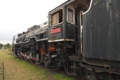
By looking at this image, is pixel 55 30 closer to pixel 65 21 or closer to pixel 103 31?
pixel 65 21

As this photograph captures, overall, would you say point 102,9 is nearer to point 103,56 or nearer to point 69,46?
point 103,56

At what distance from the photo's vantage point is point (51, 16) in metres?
6.09

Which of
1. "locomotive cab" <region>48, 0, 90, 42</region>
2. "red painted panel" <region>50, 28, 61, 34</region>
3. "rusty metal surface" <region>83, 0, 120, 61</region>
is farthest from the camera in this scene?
"red painted panel" <region>50, 28, 61, 34</region>

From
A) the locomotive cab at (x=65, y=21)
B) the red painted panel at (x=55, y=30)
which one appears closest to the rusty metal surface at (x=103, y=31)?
the locomotive cab at (x=65, y=21)

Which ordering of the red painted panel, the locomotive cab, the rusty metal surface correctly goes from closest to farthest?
the rusty metal surface → the locomotive cab → the red painted panel

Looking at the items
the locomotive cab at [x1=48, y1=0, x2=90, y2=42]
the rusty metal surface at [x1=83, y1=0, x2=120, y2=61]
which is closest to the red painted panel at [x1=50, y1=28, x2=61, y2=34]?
the locomotive cab at [x1=48, y1=0, x2=90, y2=42]

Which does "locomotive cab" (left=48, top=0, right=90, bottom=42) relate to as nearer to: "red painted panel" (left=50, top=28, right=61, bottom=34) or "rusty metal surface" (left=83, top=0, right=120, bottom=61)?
"red painted panel" (left=50, top=28, right=61, bottom=34)

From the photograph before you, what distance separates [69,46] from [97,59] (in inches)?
81.1

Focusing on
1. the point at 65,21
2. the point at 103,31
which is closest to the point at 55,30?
the point at 65,21

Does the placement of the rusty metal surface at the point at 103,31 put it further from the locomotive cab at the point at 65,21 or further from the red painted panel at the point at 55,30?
the red painted panel at the point at 55,30

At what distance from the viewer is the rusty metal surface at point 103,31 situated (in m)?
2.61

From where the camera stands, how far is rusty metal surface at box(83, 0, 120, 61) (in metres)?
2.61

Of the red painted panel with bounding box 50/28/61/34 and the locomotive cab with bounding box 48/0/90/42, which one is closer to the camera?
the locomotive cab with bounding box 48/0/90/42

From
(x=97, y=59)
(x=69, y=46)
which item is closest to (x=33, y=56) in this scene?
(x=69, y=46)
